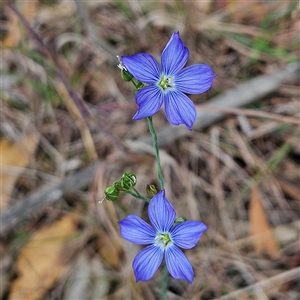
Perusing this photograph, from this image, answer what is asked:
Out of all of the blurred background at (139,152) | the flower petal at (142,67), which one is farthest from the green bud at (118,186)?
the blurred background at (139,152)

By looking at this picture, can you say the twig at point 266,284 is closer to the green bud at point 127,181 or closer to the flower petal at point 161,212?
the flower petal at point 161,212

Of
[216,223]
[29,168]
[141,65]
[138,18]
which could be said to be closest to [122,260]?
[216,223]

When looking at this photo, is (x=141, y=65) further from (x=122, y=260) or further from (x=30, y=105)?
(x=30, y=105)

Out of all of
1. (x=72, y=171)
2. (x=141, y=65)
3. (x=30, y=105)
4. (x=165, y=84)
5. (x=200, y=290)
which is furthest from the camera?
(x=30, y=105)

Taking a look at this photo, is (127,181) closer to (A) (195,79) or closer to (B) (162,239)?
(B) (162,239)

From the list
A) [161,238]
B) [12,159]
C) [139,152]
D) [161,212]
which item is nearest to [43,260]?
[12,159]

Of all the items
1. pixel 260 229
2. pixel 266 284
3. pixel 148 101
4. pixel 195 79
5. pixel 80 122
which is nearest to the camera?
pixel 148 101
